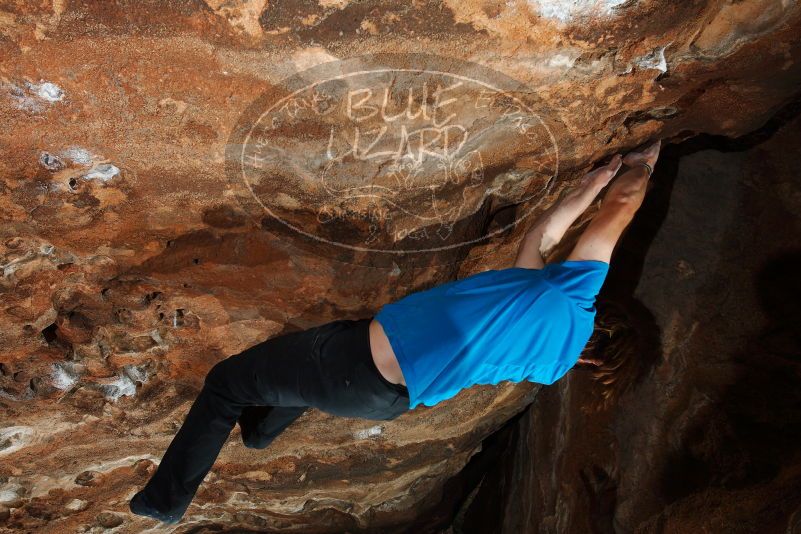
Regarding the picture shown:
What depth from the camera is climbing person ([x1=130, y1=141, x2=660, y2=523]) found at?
132cm

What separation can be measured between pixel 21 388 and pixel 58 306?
386 millimetres

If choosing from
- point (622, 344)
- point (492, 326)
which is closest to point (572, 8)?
point (492, 326)

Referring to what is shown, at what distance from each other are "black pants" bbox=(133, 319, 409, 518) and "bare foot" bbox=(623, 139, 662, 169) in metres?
1.02

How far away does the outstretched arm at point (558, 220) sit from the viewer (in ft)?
5.24

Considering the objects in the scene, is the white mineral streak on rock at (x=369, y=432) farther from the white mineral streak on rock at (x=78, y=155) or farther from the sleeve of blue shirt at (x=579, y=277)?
the white mineral streak on rock at (x=78, y=155)

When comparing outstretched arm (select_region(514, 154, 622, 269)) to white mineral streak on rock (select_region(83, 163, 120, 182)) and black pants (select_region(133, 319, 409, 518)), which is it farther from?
white mineral streak on rock (select_region(83, 163, 120, 182))

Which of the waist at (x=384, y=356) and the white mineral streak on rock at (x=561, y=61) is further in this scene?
the white mineral streak on rock at (x=561, y=61)

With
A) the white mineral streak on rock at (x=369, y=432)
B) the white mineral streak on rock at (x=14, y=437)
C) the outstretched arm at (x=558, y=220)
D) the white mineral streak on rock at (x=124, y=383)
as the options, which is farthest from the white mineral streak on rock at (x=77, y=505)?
the outstretched arm at (x=558, y=220)

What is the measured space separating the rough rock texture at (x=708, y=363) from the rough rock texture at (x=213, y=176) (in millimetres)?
117

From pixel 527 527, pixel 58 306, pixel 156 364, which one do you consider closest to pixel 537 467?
pixel 527 527

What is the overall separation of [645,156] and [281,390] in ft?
4.39

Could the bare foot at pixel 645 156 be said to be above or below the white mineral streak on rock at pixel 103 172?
below

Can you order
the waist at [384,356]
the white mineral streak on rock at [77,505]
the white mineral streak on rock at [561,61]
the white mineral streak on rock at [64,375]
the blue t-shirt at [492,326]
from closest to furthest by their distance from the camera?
the blue t-shirt at [492,326] < the waist at [384,356] < the white mineral streak on rock at [561,61] < the white mineral streak on rock at [64,375] < the white mineral streak on rock at [77,505]

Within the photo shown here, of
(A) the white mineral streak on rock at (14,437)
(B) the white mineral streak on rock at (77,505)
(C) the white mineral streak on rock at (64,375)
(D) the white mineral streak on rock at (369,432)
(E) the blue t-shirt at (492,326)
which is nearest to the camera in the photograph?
(E) the blue t-shirt at (492,326)
